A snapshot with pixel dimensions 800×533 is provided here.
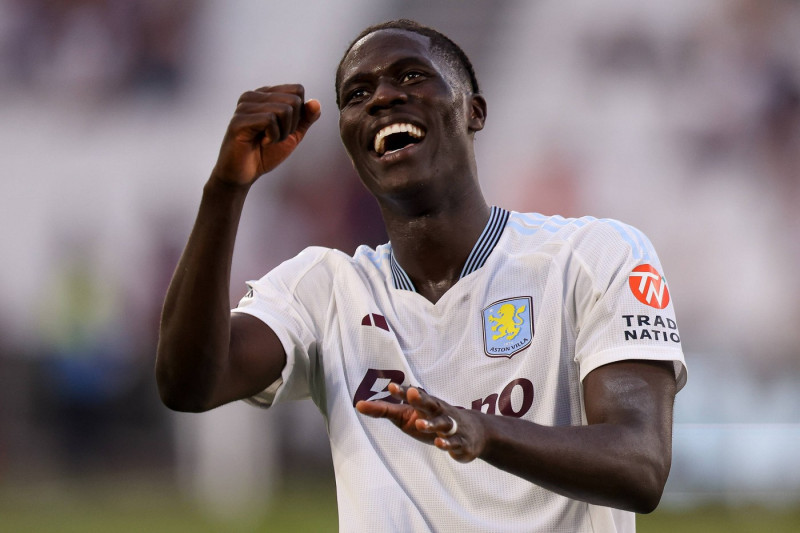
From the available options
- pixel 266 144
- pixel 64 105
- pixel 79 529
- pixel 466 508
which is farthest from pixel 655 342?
pixel 64 105

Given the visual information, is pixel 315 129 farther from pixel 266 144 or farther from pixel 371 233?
pixel 266 144

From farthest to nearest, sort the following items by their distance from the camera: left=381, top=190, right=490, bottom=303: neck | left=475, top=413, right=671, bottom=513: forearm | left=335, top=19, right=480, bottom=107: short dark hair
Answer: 1. left=335, top=19, right=480, bottom=107: short dark hair
2. left=381, top=190, right=490, bottom=303: neck
3. left=475, top=413, right=671, bottom=513: forearm

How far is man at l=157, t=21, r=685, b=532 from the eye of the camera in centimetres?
221

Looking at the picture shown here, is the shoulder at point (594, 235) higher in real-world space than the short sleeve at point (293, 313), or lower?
higher

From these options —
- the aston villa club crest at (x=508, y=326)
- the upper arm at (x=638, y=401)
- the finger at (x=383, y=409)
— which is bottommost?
the finger at (x=383, y=409)

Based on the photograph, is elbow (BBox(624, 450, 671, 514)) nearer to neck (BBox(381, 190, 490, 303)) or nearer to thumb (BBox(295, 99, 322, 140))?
neck (BBox(381, 190, 490, 303))

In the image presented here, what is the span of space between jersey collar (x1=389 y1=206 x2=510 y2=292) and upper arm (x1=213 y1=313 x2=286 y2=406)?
37cm

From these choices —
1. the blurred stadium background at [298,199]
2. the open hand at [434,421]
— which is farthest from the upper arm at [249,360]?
the blurred stadium background at [298,199]

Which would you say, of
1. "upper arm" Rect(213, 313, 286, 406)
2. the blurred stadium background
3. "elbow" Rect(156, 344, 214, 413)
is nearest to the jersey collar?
"upper arm" Rect(213, 313, 286, 406)

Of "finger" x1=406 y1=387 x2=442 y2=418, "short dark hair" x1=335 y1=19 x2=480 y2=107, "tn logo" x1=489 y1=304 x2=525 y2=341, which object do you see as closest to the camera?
"finger" x1=406 y1=387 x2=442 y2=418

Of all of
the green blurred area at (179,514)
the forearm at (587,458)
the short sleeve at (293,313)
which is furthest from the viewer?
the green blurred area at (179,514)

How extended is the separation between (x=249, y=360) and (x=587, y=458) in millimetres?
894

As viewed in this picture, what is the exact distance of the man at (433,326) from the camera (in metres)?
2.21

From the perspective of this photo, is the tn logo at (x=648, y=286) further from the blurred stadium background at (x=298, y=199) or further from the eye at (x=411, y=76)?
the blurred stadium background at (x=298, y=199)
